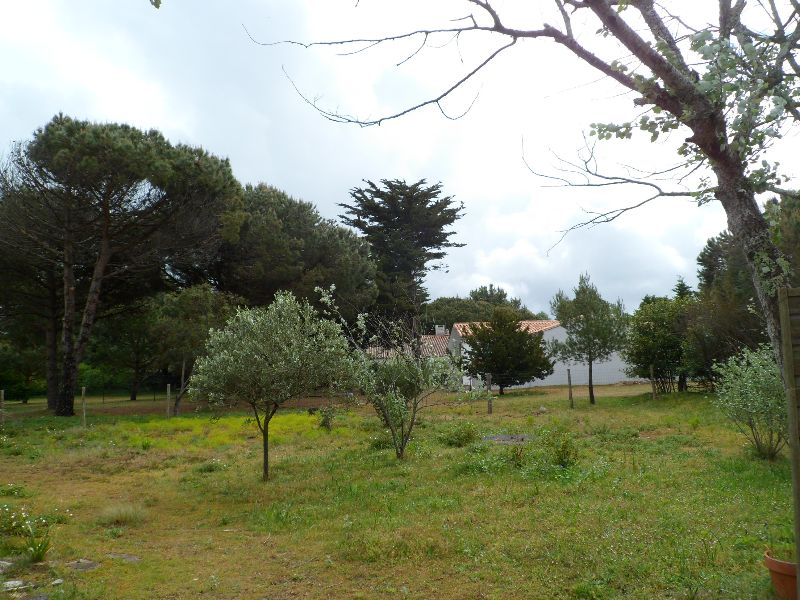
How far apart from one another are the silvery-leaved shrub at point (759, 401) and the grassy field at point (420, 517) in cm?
52

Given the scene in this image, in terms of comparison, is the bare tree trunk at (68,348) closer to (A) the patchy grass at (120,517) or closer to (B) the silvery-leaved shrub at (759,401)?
(A) the patchy grass at (120,517)

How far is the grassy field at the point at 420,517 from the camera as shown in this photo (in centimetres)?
563

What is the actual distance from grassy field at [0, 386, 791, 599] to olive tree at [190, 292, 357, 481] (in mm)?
1635

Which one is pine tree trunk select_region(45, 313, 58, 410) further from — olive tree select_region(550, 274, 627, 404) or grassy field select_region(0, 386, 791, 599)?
olive tree select_region(550, 274, 627, 404)

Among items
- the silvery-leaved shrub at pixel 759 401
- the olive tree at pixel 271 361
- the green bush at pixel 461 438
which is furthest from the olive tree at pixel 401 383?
the silvery-leaved shrub at pixel 759 401

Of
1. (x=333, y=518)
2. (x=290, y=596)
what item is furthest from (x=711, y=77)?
(x=333, y=518)

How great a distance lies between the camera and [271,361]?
11.0 metres

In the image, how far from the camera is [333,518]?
27.2ft

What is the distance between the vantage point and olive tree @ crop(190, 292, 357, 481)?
10.9 meters

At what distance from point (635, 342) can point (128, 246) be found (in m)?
21.9

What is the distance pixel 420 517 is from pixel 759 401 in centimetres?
609

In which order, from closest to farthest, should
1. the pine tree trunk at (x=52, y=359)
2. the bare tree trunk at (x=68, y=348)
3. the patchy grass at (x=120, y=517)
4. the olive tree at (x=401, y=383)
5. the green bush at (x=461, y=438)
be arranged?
the patchy grass at (x=120, y=517)
the olive tree at (x=401, y=383)
the green bush at (x=461, y=438)
the bare tree trunk at (x=68, y=348)
the pine tree trunk at (x=52, y=359)

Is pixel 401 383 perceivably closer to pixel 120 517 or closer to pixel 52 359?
pixel 120 517

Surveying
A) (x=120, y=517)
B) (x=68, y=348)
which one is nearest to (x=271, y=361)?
(x=120, y=517)
